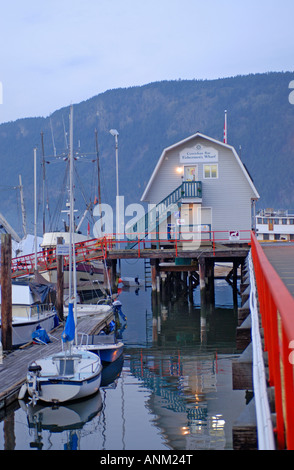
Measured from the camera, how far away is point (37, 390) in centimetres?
1841

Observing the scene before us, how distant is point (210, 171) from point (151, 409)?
2649 centimetres

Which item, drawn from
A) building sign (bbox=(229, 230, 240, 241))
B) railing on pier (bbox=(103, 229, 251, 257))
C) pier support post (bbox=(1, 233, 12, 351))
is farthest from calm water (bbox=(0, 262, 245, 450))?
building sign (bbox=(229, 230, 240, 241))

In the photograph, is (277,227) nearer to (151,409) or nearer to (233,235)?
(233,235)

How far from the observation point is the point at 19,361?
2242 centimetres

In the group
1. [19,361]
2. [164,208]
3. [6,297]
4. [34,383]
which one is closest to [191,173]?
[164,208]

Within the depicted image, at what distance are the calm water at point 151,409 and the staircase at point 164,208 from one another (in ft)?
43.1

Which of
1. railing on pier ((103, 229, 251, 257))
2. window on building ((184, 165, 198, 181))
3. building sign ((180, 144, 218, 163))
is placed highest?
building sign ((180, 144, 218, 163))

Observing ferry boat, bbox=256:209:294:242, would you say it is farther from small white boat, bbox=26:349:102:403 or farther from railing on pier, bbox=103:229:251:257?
small white boat, bbox=26:349:102:403

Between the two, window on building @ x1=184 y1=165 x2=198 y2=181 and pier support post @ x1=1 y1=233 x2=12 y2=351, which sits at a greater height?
window on building @ x1=184 y1=165 x2=198 y2=181

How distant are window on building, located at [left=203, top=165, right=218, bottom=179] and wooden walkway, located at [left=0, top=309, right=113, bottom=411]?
1609cm

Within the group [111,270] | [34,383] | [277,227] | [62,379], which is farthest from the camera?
[277,227]

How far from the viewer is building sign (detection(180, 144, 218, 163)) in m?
43.1
